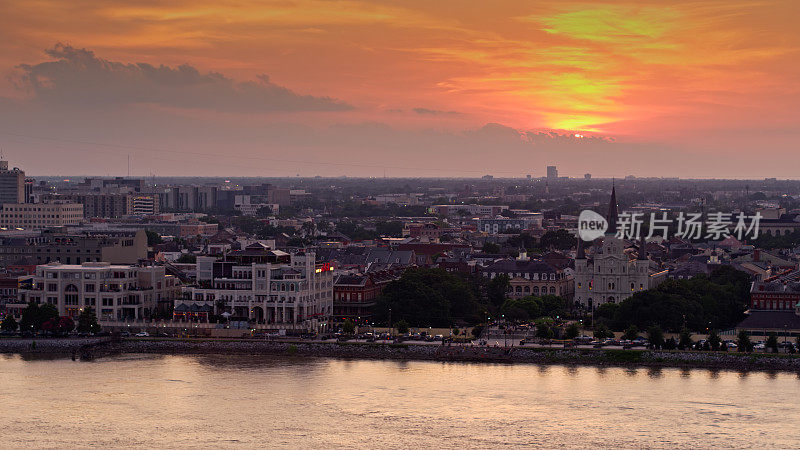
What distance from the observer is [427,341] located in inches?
1606

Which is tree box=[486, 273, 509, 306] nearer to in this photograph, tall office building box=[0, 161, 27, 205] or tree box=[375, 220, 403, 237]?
tree box=[375, 220, 403, 237]

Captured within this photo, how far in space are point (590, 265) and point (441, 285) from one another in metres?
8.27

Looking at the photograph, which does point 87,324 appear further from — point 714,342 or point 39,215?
point 39,215

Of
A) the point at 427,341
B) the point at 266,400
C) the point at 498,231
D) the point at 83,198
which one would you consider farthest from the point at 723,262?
the point at 83,198

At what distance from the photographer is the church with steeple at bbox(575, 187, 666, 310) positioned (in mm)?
50375

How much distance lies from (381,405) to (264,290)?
1239 centimetres

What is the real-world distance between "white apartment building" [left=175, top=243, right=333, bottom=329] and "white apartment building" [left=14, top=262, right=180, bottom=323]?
1479 mm

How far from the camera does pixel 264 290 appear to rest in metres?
42.6

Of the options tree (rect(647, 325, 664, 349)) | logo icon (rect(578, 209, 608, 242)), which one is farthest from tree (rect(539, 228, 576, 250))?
tree (rect(647, 325, 664, 349))

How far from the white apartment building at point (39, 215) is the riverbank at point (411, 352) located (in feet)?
156

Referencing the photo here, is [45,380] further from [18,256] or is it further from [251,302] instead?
[18,256]

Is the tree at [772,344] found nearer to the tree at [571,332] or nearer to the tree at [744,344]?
the tree at [744,344]

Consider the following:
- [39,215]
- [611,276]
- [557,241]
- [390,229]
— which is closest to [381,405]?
[611,276]

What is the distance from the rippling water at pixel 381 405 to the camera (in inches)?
1084
